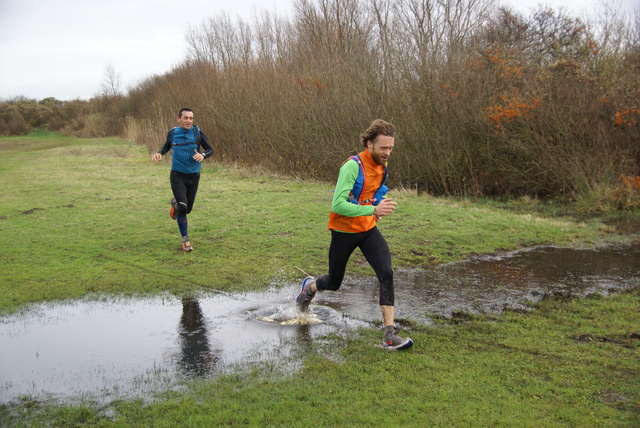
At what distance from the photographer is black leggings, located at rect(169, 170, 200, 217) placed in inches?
385

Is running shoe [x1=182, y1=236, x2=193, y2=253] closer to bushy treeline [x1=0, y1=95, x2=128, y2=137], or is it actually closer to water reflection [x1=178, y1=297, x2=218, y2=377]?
water reflection [x1=178, y1=297, x2=218, y2=377]

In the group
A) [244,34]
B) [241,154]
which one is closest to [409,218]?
[241,154]

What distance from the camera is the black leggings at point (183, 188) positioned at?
9773mm

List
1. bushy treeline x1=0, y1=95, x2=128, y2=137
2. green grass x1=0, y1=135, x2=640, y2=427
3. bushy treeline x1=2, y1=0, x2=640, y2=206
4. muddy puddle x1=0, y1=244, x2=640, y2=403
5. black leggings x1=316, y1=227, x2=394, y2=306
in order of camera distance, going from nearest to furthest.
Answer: green grass x1=0, y1=135, x2=640, y2=427, muddy puddle x1=0, y1=244, x2=640, y2=403, black leggings x1=316, y1=227, x2=394, y2=306, bushy treeline x1=2, y1=0, x2=640, y2=206, bushy treeline x1=0, y1=95, x2=128, y2=137

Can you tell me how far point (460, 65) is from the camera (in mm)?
17672

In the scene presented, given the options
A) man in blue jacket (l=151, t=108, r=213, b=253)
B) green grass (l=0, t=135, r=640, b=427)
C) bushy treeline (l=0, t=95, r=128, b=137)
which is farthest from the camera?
bushy treeline (l=0, t=95, r=128, b=137)

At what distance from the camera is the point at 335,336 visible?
5.97 meters

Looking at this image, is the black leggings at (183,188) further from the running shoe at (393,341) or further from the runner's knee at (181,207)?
the running shoe at (393,341)

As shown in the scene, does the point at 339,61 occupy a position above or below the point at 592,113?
above

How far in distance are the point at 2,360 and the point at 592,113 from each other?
15915mm

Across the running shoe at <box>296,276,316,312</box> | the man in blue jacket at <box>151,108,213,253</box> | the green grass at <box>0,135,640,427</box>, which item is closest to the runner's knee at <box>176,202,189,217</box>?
the man in blue jacket at <box>151,108,213,253</box>

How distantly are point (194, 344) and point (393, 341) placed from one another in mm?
1906

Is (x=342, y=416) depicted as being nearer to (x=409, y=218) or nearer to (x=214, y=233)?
(x=214, y=233)

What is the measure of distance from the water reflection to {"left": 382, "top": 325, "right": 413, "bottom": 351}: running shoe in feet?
5.11
